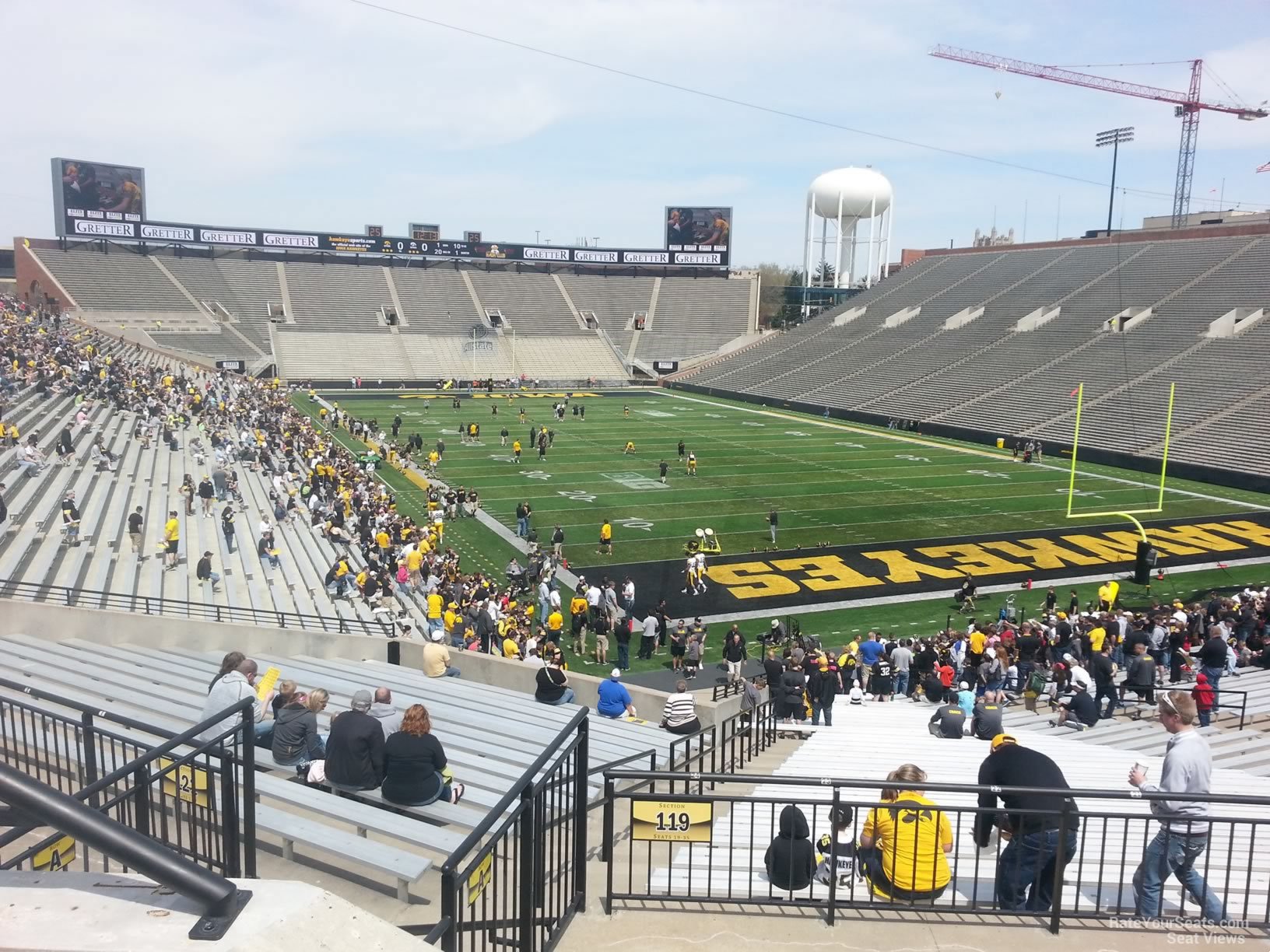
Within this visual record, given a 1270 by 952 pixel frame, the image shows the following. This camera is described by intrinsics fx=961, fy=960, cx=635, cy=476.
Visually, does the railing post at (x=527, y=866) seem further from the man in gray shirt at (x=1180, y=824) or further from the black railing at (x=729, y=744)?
the black railing at (x=729, y=744)

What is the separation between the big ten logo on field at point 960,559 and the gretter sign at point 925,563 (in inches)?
0.8

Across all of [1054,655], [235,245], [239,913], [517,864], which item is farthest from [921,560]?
[235,245]

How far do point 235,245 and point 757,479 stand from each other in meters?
58.1

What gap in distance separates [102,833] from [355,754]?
3918mm

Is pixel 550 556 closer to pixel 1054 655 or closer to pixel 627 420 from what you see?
pixel 1054 655

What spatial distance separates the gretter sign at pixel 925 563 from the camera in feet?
70.1

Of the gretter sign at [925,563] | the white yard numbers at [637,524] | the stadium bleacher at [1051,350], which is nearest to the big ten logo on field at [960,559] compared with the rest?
the gretter sign at [925,563]

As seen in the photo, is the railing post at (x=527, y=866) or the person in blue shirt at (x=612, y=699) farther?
the person in blue shirt at (x=612, y=699)

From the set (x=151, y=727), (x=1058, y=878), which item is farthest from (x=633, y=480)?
(x=1058, y=878)

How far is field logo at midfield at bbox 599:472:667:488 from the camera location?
1268 inches

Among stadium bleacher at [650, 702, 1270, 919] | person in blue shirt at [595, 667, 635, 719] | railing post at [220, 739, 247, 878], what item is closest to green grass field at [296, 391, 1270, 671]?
person in blue shirt at [595, 667, 635, 719]

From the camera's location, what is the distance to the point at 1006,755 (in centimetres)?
516

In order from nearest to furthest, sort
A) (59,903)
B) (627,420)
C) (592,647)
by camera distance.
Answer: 1. (59,903)
2. (592,647)
3. (627,420)

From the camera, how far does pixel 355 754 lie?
19.4 feet
